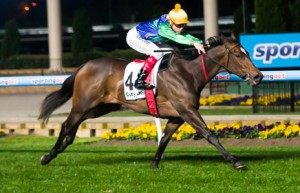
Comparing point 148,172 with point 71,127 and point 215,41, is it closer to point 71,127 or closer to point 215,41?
point 71,127

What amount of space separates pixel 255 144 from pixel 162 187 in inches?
236

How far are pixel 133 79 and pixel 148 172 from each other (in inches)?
59.8

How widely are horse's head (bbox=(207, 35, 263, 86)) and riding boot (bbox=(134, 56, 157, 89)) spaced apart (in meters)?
0.80

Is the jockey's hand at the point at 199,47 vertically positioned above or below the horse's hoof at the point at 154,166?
above

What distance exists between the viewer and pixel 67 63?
40.6 meters

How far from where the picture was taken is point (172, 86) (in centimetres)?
1184

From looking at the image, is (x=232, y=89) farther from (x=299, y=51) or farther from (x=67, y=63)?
(x=67, y=63)

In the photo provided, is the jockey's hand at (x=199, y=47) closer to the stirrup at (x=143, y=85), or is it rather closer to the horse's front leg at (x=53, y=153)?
the stirrup at (x=143, y=85)

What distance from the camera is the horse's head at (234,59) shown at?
11445 millimetres

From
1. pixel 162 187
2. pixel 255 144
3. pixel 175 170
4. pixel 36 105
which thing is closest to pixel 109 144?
pixel 255 144

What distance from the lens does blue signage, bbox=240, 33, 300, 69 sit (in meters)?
21.1

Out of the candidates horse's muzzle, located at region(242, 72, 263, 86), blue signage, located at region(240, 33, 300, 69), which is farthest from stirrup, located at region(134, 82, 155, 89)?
blue signage, located at region(240, 33, 300, 69)

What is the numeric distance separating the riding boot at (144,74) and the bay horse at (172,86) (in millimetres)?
Result: 158

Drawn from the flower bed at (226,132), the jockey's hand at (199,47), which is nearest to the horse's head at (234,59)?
the jockey's hand at (199,47)
